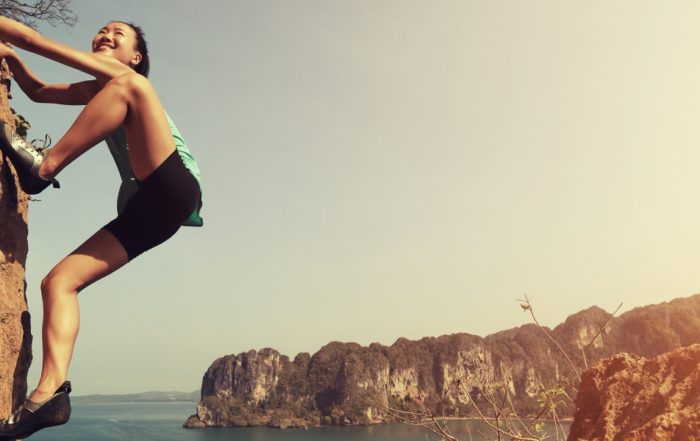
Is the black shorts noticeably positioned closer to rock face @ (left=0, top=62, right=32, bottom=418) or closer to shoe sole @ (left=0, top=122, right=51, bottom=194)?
shoe sole @ (left=0, top=122, right=51, bottom=194)

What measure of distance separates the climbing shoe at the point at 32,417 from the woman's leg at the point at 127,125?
781 millimetres

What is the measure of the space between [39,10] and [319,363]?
519 feet

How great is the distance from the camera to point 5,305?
6.45 feet

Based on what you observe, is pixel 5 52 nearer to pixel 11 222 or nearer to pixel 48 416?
pixel 11 222

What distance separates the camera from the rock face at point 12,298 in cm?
191

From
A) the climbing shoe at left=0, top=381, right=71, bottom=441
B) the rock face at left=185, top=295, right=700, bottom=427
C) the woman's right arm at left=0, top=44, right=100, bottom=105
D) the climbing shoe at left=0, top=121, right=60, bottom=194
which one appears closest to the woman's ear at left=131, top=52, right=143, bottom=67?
the woman's right arm at left=0, top=44, right=100, bottom=105

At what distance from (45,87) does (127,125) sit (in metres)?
0.86

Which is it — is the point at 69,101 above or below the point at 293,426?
above

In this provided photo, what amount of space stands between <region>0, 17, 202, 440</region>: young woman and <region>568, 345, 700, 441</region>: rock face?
75.5 inches

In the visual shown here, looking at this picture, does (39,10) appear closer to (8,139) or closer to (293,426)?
(8,139)

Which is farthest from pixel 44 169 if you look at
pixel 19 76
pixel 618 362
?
pixel 618 362

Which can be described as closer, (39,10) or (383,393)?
(39,10)

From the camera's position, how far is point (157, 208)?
176 cm

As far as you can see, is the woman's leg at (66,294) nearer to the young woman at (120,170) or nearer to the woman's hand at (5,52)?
the young woman at (120,170)
